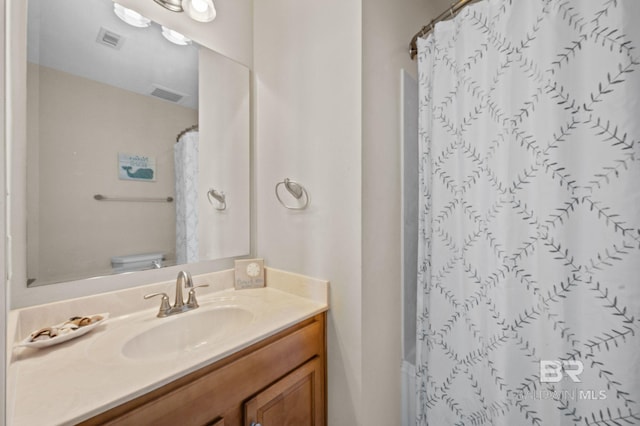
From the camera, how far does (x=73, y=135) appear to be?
949 mm

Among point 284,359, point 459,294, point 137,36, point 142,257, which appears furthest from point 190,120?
point 459,294

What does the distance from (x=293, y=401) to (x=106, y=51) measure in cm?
153

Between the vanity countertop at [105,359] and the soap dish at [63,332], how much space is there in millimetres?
22

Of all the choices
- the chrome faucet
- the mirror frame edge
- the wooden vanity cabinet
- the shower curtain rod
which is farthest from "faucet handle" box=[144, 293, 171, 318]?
the shower curtain rod

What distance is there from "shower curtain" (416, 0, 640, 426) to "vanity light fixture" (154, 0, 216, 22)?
1.02 meters

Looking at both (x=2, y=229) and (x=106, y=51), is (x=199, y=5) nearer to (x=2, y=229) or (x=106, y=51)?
(x=106, y=51)

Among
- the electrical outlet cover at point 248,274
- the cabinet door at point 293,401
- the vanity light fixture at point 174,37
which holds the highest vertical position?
the vanity light fixture at point 174,37

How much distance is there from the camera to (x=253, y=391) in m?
0.84

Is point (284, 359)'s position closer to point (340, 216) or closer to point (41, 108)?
point (340, 216)

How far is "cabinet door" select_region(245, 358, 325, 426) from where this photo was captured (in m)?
0.84

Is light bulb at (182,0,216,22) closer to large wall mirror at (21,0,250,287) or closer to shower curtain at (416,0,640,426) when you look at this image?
large wall mirror at (21,0,250,287)

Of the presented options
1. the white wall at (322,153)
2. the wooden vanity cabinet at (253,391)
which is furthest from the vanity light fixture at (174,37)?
the wooden vanity cabinet at (253,391)

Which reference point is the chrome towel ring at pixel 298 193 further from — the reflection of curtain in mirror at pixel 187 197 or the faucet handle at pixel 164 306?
the faucet handle at pixel 164 306

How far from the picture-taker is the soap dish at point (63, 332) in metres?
0.76
